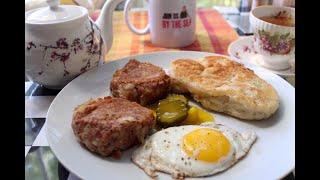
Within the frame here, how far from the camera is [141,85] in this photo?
38.9 inches

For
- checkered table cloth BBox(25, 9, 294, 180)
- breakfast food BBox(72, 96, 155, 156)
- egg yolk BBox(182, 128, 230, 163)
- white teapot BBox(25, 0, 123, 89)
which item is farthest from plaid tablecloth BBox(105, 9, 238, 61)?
egg yolk BBox(182, 128, 230, 163)

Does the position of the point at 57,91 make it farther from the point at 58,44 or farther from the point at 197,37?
the point at 197,37

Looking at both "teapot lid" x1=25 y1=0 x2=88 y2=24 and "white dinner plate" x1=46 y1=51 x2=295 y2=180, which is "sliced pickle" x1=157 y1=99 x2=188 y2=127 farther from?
"teapot lid" x1=25 y1=0 x2=88 y2=24

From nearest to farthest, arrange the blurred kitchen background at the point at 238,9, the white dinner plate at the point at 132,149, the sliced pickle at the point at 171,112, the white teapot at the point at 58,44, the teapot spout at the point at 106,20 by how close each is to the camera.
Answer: the white dinner plate at the point at 132,149 < the sliced pickle at the point at 171,112 < the white teapot at the point at 58,44 < the teapot spout at the point at 106,20 < the blurred kitchen background at the point at 238,9

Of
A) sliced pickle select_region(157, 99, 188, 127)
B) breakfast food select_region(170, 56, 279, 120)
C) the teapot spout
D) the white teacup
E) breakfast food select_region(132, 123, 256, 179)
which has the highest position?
the teapot spout

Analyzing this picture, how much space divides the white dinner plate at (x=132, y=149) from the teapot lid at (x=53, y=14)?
7.7 inches

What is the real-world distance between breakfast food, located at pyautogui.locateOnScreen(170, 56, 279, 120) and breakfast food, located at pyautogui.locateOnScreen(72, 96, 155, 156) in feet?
0.74

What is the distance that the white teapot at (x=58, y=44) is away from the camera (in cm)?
100

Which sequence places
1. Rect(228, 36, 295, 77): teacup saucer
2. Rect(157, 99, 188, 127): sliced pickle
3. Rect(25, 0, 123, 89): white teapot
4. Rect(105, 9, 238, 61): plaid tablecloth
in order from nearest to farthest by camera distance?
1. Rect(157, 99, 188, 127): sliced pickle
2. Rect(25, 0, 123, 89): white teapot
3. Rect(228, 36, 295, 77): teacup saucer
4. Rect(105, 9, 238, 61): plaid tablecloth

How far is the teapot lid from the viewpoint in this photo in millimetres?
1006

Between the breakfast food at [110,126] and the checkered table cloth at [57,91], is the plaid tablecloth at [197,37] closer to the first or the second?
the checkered table cloth at [57,91]

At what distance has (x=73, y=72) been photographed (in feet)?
3.57

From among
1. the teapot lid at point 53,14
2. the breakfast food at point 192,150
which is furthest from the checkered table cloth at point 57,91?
the teapot lid at point 53,14

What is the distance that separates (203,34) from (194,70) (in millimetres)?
593
